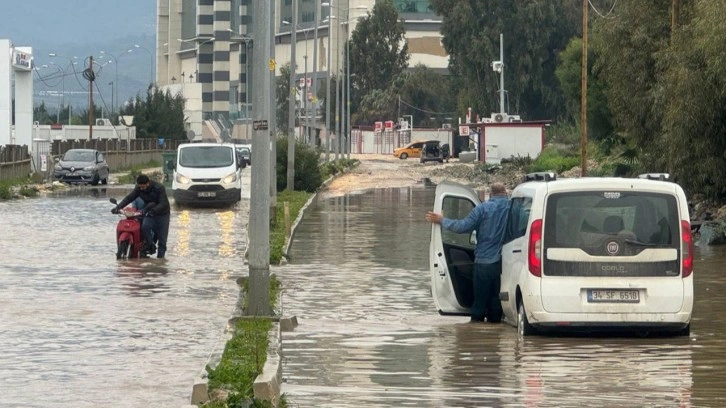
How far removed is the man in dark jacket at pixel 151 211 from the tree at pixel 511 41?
8434cm

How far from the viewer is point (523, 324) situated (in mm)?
14922

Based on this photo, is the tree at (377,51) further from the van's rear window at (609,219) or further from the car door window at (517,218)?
the van's rear window at (609,219)

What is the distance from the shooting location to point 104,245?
92.6 feet

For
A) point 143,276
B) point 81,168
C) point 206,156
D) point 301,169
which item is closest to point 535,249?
point 143,276

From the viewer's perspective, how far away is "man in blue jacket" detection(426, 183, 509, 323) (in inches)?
630

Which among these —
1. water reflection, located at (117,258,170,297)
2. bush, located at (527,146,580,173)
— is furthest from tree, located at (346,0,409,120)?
water reflection, located at (117,258,170,297)

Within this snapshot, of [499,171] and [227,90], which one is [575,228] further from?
[227,90]

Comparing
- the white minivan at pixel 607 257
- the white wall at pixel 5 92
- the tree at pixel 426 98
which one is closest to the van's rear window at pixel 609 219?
the white minivan at pixel 607 257

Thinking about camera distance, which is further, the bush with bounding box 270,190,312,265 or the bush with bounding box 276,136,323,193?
the bush with bounding box 276,136,323,193

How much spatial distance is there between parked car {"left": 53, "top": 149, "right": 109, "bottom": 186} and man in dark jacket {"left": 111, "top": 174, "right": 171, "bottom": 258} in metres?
35.5

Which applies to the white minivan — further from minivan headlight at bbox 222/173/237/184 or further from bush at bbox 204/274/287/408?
minivan headlight at bbox 222/173/237/184

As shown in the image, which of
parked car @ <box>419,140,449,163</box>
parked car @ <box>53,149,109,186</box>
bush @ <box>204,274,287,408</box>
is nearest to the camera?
bush @ <box>204,274,287,408</box>

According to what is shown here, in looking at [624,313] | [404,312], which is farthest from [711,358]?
[404,312]

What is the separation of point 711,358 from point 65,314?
23.9ft
